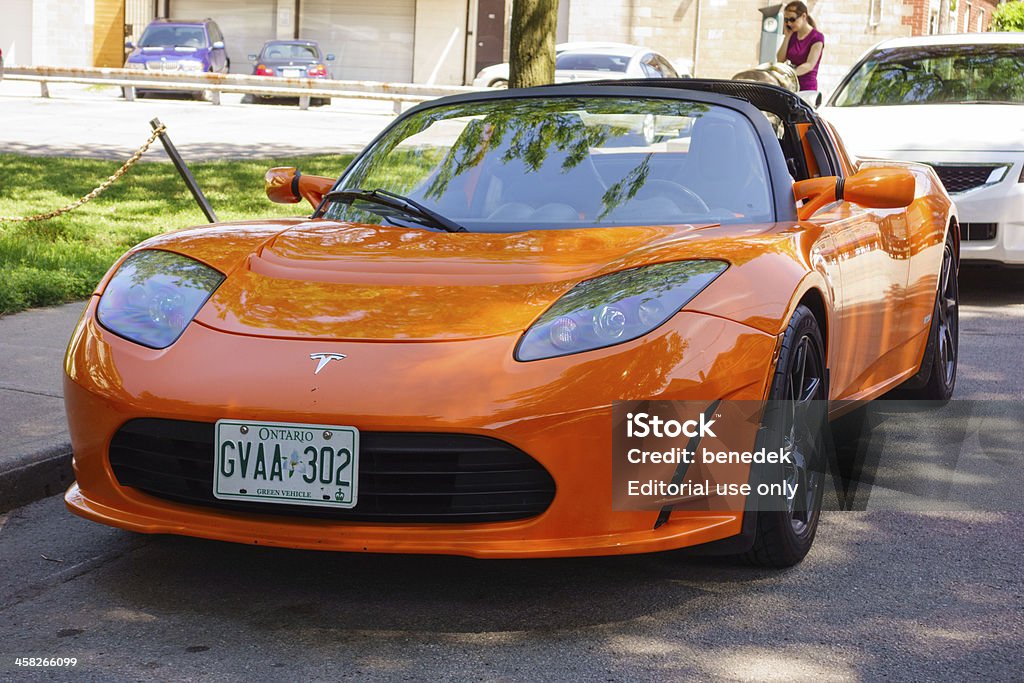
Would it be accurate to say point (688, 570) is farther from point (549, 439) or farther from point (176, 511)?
point (176, 511)

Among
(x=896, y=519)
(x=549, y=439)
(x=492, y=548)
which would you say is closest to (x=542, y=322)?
(x=549, y=439)

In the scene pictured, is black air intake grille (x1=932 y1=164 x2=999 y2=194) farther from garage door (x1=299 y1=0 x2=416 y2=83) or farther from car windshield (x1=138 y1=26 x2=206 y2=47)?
garage door (x1=299 y1=0 x2=416 y2=83)

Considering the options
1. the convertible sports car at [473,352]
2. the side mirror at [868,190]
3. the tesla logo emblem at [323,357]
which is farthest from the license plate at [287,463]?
the side mirror at [868,190]

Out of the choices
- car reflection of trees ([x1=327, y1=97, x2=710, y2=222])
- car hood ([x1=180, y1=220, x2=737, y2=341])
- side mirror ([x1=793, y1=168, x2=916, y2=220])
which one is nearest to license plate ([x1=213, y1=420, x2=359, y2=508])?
car hood ([x1=180, y1=220, x2=737, y2=341])

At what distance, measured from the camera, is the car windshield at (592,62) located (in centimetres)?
2148

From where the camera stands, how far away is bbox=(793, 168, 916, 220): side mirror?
4.34 meters

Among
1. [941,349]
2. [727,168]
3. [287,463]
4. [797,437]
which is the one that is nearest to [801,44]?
[941,349]

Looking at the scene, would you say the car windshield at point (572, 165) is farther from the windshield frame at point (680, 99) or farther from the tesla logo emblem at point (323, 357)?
the tesla logo emblem at point (323, 357)

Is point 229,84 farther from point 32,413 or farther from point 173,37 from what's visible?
point 32,413

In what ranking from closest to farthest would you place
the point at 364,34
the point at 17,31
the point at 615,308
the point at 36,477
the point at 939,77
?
the point at 615,308 < the point at 36,477 < the point at 939,77 < the point at 17,31 < the point at 364,34

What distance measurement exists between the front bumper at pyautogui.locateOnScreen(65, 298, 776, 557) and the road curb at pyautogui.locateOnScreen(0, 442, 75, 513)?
3.70 ft

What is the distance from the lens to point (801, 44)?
46.1 feet

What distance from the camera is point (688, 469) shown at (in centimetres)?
334

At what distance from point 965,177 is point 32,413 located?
230 inches
